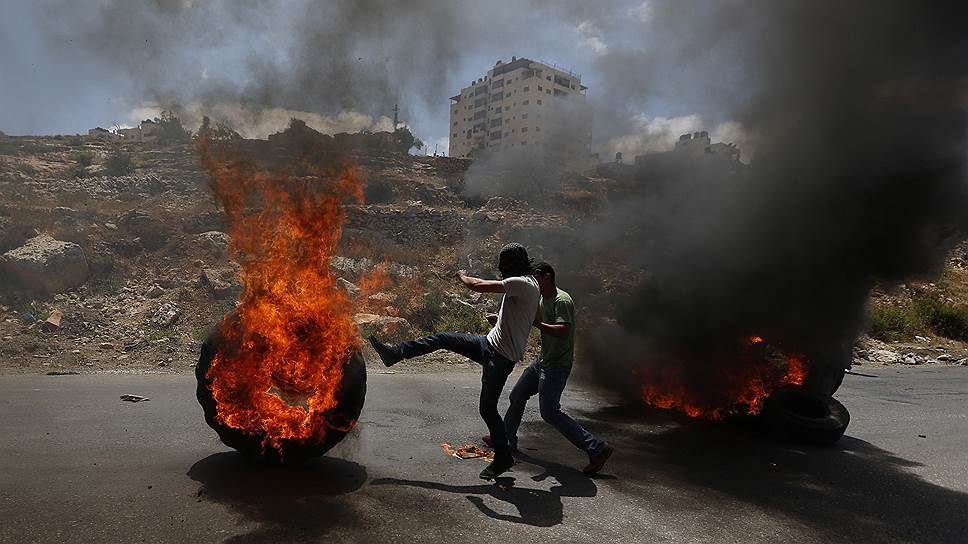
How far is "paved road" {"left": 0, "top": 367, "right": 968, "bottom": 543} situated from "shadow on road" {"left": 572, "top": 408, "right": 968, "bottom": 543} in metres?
0.02

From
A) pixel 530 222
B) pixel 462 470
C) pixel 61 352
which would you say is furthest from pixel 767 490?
pixel 530 222

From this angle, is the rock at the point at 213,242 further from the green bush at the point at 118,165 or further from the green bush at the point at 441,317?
the green bush at the point at 118,165

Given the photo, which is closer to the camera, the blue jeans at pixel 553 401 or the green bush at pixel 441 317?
the blue jeans at pixel 553 401

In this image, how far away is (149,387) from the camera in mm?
8844

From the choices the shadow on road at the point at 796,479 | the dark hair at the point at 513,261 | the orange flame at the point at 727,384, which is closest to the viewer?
the shadow on road at the point at 796,479

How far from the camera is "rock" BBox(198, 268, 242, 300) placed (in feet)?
53.8

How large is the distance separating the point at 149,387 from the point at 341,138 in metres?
5.12

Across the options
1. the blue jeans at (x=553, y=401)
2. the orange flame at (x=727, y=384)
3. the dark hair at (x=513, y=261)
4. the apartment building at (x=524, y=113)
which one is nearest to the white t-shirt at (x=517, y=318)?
the dark hair at (x=513, y=261)

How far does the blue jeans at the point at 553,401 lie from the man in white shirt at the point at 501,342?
2.07 feet

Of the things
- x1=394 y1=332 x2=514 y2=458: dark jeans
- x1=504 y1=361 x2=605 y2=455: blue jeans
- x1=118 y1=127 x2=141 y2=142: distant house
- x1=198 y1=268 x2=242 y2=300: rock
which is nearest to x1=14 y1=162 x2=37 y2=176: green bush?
x1=118 y1=127 x2=141 y2=142: distant house

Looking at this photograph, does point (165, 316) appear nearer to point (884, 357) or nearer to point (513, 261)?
point (513, 261)

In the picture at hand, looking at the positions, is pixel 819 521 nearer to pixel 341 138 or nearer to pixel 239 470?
pixel 239 470

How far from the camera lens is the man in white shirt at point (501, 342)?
4570 mm

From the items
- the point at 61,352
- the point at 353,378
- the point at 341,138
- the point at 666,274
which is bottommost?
the point at 61,352
